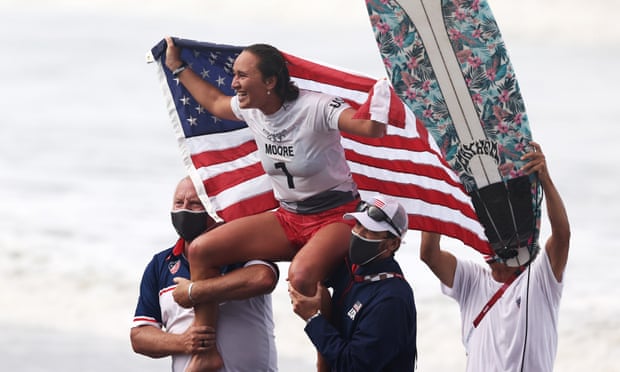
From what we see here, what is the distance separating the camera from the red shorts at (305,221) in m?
5.35

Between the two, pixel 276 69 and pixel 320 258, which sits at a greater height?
pixel 276 69

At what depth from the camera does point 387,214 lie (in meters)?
5.01

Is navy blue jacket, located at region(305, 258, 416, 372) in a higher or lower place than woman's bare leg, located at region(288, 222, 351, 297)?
lower

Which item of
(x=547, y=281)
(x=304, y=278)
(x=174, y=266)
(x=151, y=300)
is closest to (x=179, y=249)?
(x=174, y=266)

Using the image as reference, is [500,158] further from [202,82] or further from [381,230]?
[202,82]

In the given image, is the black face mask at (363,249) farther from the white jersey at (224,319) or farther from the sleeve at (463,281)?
the sleeve at (463,281)

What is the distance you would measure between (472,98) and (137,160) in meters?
13.2

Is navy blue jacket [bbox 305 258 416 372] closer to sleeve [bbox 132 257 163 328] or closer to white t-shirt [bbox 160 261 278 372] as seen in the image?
white t-shirt [bbox 160 261 278 372]

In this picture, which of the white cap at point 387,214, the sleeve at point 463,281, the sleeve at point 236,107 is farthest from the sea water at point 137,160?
the white cap at point 387,214

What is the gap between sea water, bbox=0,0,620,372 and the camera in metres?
11.0

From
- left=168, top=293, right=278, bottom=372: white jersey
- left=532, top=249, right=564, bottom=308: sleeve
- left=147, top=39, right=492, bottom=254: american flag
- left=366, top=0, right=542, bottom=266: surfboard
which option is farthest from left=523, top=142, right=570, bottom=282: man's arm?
left=168, top=293, right=278, bottom=372: white jersey

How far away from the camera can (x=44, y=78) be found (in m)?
26.2

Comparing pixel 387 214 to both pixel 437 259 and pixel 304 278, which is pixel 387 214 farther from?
pixel 437 259

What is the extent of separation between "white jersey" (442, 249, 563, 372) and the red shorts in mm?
784
